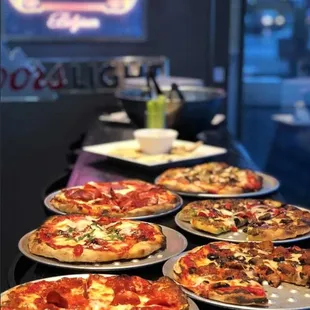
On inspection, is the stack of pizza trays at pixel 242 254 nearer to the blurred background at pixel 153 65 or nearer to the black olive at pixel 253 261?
the black olive at pixel 253 261

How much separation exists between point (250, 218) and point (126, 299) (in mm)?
542

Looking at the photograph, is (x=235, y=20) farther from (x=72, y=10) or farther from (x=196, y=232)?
(x=196, y=232)

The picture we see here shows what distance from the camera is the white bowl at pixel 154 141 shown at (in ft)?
7.54

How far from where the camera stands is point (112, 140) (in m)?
2.77

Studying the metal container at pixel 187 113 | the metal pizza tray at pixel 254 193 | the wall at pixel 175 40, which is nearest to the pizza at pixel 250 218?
the metal pizza tray at pixel 254 193

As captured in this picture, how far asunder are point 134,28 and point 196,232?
421cm

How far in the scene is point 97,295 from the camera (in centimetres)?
108

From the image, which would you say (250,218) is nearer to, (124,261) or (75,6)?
(124,261)

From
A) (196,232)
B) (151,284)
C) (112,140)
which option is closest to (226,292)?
(151,284)

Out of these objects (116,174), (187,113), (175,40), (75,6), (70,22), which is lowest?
(116,174)

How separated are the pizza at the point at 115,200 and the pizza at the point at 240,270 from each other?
0.31 m

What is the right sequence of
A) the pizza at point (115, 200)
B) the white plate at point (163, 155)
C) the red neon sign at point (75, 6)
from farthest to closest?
the red neon sign at point (75, 6) → the white plate at point (163, 155) → the pizza at point (115, 200)

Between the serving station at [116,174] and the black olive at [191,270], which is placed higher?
the black olive at [191,270]

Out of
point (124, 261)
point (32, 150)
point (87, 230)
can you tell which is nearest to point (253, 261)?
point (124, 261)
